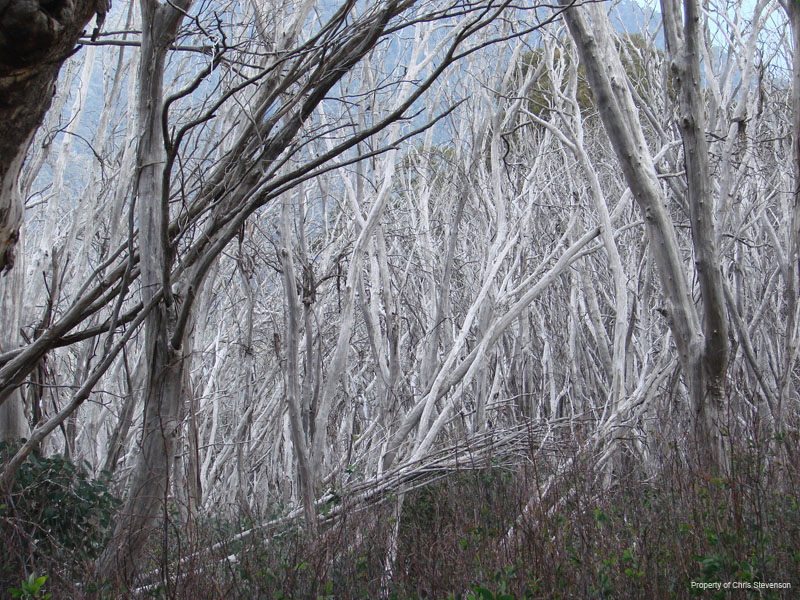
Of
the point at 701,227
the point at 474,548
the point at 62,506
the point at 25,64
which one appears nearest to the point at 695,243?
the point at 701,227

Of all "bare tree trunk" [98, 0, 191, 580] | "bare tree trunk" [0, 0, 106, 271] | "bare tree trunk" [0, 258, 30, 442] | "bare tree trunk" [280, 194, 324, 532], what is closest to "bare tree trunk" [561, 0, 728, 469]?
"bare tree trunk" [280, 194, 324, 532]

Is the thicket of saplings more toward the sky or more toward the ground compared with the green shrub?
more toward the ground

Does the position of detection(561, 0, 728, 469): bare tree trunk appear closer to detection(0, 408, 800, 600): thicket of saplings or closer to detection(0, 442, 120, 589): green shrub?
detection(0, 408, 800, 600): thicket of saplings

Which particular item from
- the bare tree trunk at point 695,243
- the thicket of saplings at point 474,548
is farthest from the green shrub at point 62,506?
the bare tree trunk at point 695,243

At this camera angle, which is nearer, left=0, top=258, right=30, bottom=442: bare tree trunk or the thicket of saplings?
the thicket of saplings

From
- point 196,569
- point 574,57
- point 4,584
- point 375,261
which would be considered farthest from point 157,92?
point 574,57

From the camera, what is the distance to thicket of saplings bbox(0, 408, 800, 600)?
246 cm

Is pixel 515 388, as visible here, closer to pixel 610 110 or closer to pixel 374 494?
pixel 374 494

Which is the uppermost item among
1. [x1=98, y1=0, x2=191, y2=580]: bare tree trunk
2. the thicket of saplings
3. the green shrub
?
[x1=98, y1=0, x2=191, y2=580]: bare tree trunk

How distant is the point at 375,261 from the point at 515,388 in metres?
3.97

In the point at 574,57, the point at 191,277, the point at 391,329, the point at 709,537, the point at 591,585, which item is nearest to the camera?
the point at 191,277

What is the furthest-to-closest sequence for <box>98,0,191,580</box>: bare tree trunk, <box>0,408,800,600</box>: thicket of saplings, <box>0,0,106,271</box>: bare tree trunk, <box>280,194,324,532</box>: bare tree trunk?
1. <box>280,194,324,532</box>: bare tree trunk
2. <box>0,408,800,600</box>: thicket of saplings
3. <box>98,0,191,580</box>: bare tree trunk
4. <box>0,0,106,271</box>: bare tree trunk

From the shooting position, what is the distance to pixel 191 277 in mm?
2152

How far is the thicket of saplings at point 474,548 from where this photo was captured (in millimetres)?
2463
